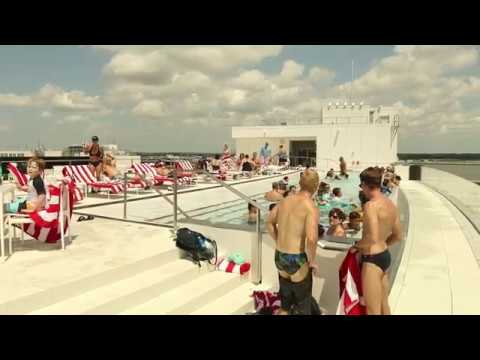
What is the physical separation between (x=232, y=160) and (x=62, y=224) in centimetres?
1496

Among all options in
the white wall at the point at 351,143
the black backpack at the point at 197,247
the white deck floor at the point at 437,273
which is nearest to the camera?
the white deck floor at the point at 437,273

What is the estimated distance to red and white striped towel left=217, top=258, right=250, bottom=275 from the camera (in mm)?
4656

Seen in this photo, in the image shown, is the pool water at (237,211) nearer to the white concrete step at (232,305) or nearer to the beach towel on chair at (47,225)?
the white concrete step at (232,305)

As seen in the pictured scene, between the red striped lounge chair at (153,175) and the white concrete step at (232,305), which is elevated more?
the red striped lounge chair at (153,175)

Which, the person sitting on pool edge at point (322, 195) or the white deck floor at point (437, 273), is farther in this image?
the person sitting on pool edge at point (322, 195)

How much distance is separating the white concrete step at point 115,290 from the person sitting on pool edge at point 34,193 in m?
1.57

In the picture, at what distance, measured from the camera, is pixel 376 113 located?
30.1 metres

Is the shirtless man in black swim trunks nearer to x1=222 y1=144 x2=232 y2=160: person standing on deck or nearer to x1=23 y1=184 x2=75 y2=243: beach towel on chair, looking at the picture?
x1=23 y1=184 x2=75 y2=243: beach towel on chair

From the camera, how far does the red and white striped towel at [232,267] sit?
466cm

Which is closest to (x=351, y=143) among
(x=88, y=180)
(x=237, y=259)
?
(x=88, y=180)

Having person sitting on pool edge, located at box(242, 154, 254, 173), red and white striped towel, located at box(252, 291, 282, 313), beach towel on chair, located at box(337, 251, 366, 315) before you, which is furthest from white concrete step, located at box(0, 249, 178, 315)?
person sitting on pool edge, located at box(242, 154, 254, 173)

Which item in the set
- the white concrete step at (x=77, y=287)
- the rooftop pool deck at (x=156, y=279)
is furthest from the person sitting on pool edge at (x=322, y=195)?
the white concrete step at (x=77, y=287)

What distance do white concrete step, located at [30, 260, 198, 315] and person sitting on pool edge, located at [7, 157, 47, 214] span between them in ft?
5.16
